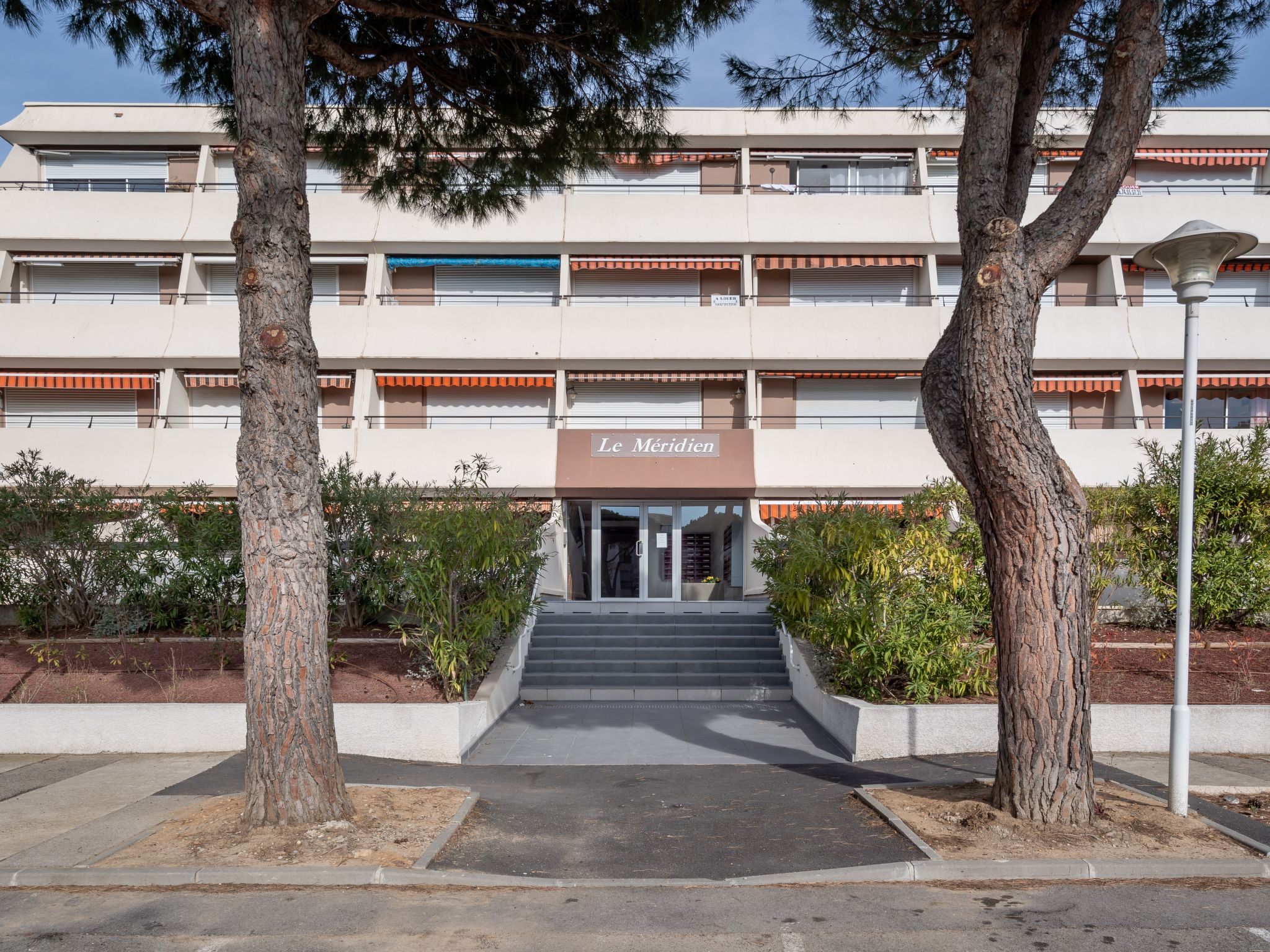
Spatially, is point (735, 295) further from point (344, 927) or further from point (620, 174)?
point (344, 927)

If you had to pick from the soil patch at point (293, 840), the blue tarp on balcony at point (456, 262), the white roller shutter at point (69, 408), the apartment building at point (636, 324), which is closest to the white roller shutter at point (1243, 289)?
the apartment building at point (636, 324)

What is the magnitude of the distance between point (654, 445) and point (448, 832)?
13.1 m

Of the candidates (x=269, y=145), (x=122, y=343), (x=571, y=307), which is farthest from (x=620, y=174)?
(x=269, y=145)

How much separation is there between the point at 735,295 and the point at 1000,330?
14.8 metres

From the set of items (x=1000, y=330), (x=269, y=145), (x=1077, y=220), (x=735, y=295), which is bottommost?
(x=1000, y=330)

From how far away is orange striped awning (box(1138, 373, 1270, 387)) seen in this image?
1903cm

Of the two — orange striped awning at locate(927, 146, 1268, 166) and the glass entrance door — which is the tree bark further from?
orange striped awning at locate(927, 146, 1268, 166)

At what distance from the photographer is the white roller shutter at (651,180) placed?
19953mm

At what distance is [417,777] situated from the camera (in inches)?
291

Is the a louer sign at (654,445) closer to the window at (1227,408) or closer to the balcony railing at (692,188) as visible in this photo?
the balcony railing at (692,188)

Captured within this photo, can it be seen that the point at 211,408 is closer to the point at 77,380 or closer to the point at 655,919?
the point at 77,380

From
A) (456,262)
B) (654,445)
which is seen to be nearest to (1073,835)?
(654,445)

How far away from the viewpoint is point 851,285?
20266mm

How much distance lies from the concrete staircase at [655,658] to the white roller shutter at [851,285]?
29.3 feet
